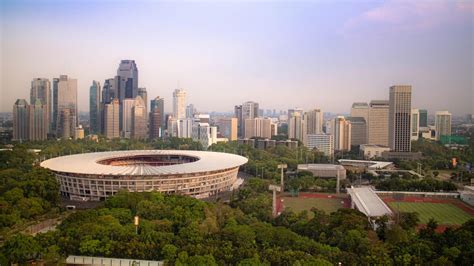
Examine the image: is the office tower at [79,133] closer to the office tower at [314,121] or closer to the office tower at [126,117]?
the office tower at [126,117]

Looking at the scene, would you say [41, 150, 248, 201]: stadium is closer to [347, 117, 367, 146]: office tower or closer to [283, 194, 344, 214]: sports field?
[283, 194, 344, 214]: sports field

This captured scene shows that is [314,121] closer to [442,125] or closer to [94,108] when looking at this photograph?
[442,125]

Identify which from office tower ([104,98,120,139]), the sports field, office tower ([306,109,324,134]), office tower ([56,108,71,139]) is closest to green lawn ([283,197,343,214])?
the sports field

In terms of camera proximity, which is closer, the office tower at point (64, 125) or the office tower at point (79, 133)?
the office tower at point (64, 125)

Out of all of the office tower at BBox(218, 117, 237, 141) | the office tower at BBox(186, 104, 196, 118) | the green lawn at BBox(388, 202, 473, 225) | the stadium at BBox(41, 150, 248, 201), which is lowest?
the green lawn at BBox(388, 202, 473, 225)

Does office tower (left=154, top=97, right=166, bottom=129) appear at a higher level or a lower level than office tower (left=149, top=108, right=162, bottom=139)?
higher

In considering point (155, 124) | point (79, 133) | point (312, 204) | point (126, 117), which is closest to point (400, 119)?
point (312, 204)

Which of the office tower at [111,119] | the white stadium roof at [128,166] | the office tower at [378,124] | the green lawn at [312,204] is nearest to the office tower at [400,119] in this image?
the office tower at [378,124]
